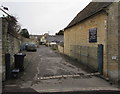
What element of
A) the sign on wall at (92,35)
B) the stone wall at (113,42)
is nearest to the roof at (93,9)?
the stone wall at (113,42)

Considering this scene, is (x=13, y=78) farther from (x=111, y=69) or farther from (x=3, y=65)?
(x=111, y=69)

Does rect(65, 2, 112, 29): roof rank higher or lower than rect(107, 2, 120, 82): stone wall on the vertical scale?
higher

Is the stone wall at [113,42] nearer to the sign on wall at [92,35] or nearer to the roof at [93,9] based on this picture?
the roof at [93,9]

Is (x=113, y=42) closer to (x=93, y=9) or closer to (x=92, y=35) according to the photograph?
(x=92, y=35)

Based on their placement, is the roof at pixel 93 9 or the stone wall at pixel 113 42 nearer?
the stone wall at pixel 113 42

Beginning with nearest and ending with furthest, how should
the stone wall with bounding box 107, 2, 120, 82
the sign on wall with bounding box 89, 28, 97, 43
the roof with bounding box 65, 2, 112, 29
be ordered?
the stone wall with bounding box 107, 2, 120, 82
the roof with bounding box 65, 2, 112, 29
the sign on wall with bounding box 89, 28, 97, 43

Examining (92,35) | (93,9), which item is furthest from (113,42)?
(93,9)

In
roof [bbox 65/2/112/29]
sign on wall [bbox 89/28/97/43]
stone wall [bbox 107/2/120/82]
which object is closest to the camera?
stone wall [bbox 107/2/120/82]

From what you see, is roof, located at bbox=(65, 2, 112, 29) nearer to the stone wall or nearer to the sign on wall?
the stone wall

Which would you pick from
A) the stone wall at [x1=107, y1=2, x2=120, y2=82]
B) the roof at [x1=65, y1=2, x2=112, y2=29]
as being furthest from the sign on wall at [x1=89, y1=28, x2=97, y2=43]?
the stone wall at [x1=107, y1=2, x2=120, y2=82]

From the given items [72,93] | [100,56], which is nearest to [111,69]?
[100,56]

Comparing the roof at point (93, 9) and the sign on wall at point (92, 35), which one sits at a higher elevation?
the roof at point (93, 9)

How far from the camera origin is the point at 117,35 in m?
10.4

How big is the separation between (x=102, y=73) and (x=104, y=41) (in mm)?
2118
